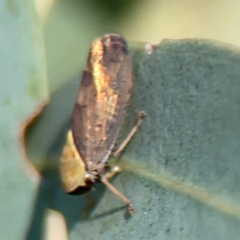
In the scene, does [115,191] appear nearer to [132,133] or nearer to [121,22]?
[132,133]

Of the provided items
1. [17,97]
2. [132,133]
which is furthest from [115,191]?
[17,97]

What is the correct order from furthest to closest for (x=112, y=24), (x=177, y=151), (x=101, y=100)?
(x=112, y=24) < (x=101, y=100) < (x=177, y=151)

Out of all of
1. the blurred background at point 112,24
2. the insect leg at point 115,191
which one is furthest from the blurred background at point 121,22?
the insect leg at point 115,191

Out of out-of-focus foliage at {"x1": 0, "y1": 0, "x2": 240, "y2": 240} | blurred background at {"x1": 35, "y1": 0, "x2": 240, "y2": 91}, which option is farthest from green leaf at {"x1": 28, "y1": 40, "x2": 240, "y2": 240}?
blurred background at {"x1": 35, "y1": 0, "x2": 240, "y2": 91}

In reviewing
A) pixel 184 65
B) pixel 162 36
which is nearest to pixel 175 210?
pixel 184 65

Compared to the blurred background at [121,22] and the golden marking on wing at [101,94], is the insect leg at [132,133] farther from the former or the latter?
the blurred background at [121,22]

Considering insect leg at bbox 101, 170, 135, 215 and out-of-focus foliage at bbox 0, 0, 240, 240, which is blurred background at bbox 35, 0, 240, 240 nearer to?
out-of-focus foliage at bbox 0, 0, 240, 240

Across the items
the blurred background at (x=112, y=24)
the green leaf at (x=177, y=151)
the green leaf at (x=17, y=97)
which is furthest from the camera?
the blurred background at (x=112, y=24)
